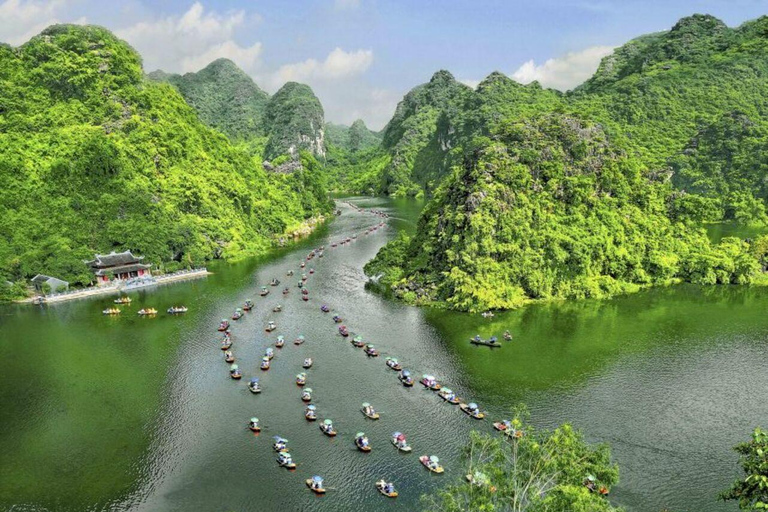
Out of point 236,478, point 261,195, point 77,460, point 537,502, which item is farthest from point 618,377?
point 261,195

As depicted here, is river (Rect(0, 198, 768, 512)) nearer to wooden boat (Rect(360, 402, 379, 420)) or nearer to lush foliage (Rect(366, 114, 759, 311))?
wooden boat (Rect(360, 402, 379, 420))

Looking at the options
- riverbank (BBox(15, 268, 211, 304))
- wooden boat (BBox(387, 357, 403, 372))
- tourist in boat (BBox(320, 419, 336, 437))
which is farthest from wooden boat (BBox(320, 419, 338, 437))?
riverbank (BBox(15, 268, 211, 304))

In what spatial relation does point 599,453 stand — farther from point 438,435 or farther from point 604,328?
point 604,328

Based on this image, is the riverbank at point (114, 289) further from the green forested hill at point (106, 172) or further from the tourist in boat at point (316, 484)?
the tourist in boat at point (316, 484)

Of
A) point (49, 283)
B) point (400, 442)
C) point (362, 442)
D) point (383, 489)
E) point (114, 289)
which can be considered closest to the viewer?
point (383, 489)

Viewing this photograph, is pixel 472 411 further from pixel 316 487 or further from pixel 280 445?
pixel 280 445

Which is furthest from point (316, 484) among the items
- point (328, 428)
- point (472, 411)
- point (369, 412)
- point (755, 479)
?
point (755, 479)

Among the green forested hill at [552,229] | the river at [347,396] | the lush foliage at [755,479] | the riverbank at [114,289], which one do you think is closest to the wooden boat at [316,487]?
the river at [347,396]
